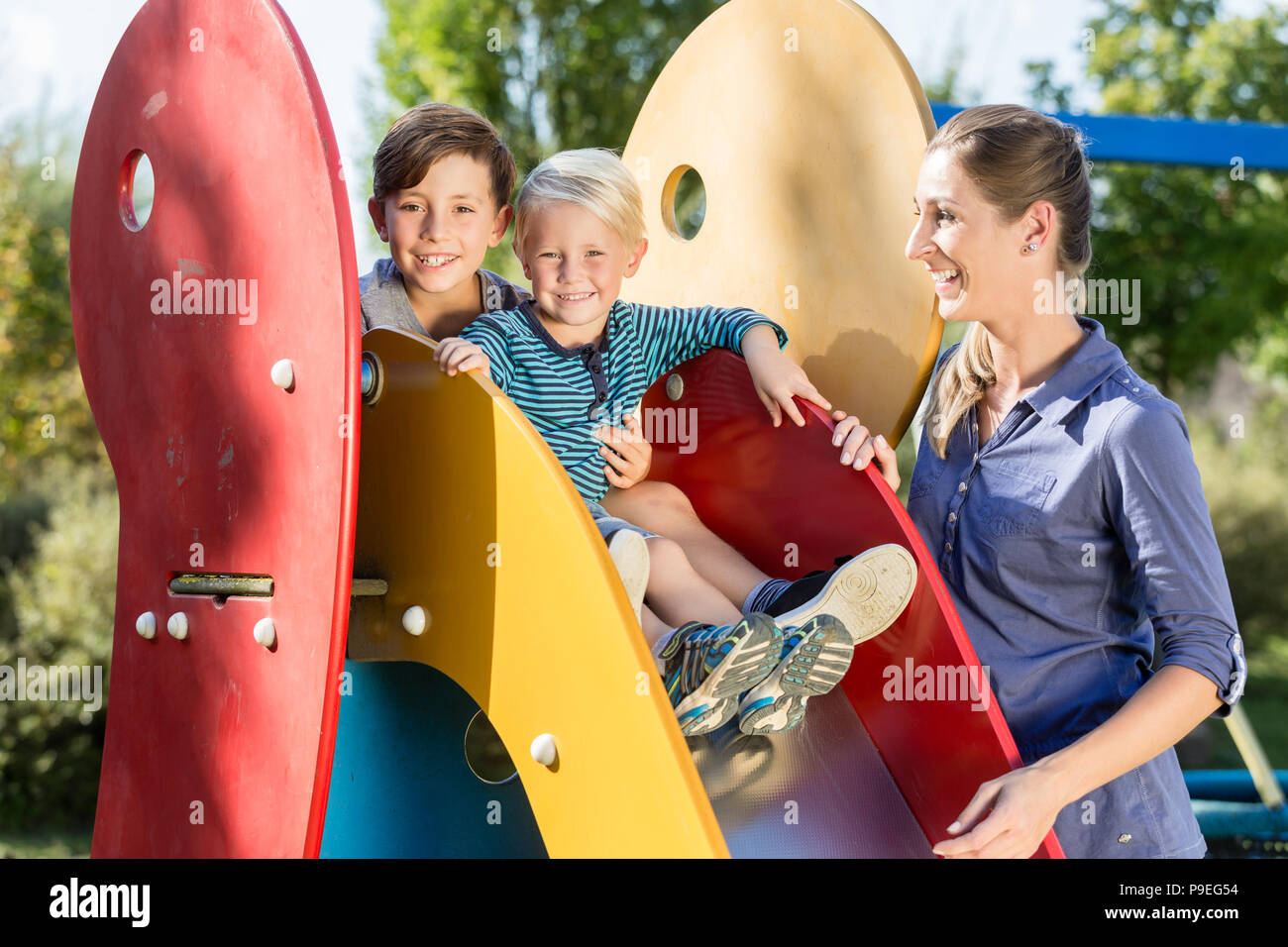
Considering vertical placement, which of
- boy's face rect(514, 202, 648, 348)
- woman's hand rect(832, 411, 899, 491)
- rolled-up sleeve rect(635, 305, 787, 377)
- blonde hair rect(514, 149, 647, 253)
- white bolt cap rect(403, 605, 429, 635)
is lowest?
white bolt cap rect(403, 605, 429, 635)

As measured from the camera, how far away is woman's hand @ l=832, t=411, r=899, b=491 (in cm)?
228

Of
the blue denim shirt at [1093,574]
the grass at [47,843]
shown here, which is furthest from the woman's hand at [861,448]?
the grass at [47,843]

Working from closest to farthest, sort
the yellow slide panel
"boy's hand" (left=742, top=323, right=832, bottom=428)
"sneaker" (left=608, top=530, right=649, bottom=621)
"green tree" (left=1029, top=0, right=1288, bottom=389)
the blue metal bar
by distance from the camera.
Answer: the yellow slide panel < "sneaker" (left=608, top=530, right=649, bottom=621) < "boy's hand" (left=742, top=323, right=832, bottom=428) < the blue metal bar < "green tree" (left=1029, top=0, right=1288, bottom=389)

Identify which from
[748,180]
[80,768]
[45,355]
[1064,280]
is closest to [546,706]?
[1064,280]

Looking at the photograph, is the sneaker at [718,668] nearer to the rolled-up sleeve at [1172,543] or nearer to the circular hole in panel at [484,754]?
the rolled-up sleeve at [1172,543]

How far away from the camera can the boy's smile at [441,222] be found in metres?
2.56

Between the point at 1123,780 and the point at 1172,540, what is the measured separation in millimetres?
445

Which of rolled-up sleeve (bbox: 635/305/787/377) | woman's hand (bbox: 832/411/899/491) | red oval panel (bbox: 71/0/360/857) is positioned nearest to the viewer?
red oval panel (bbox: 71/0/360/857)

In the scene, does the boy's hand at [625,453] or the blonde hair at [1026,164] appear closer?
the blonde hair at [1026,164]

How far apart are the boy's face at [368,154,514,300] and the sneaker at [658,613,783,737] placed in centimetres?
→ 103

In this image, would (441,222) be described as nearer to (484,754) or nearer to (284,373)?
(284,373)

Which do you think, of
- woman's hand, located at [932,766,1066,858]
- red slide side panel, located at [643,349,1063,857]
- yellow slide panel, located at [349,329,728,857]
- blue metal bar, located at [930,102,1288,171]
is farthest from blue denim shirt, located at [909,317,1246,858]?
blue metal bar, located at [930,102,1288,171]

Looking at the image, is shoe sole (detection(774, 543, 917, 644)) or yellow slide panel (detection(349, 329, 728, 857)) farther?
shoe sole (detection(774, 543, 917, 644))

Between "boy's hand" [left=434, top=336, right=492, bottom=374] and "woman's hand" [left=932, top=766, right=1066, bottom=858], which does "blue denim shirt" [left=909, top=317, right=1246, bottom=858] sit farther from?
"boy's hand" [left=434, top=336, right=492, bottom=374]
